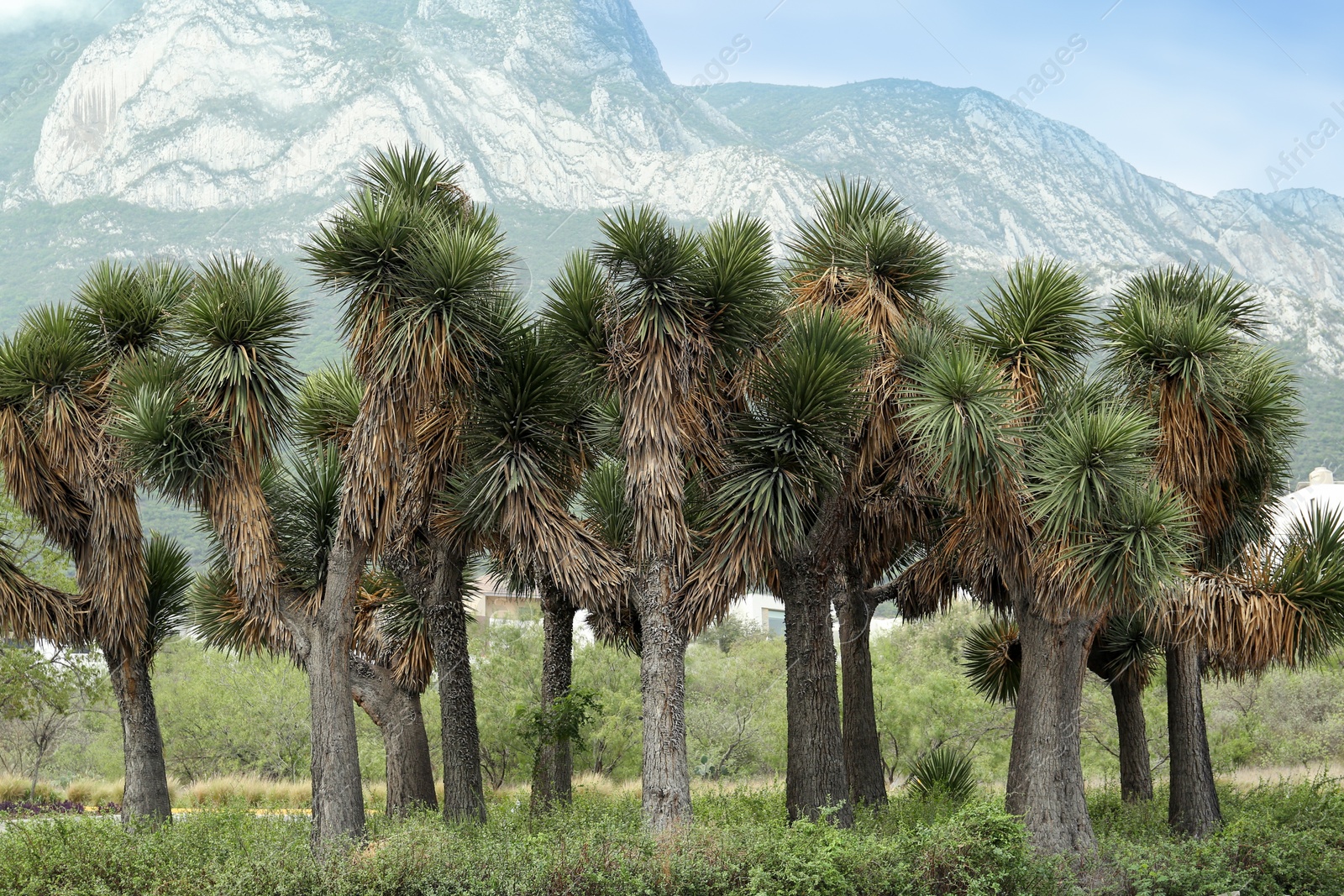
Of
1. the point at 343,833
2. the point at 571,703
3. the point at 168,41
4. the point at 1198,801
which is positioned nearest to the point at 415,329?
the point at 343,833

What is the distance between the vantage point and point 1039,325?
14.3 m

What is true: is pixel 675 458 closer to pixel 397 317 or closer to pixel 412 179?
pixel 397 317

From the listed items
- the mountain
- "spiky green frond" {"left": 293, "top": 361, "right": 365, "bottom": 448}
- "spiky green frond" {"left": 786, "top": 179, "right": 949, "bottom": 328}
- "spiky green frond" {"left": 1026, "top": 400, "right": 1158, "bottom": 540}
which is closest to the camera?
"spiky green frond" {"left": 1026, "top": 400, "right": 1158, "bottom": 540}

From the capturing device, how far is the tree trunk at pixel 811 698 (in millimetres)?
14156

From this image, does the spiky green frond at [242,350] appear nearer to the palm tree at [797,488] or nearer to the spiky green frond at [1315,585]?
the palm tree at [797,488]

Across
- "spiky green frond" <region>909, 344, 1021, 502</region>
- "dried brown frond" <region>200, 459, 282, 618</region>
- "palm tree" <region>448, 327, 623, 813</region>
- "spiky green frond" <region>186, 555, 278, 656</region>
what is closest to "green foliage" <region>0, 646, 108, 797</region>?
"spiky green frond" <region>186, 555, 278, 656</region>

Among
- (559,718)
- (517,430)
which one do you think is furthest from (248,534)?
(559,718)

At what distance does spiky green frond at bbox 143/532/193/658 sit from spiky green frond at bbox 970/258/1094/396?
12678mm

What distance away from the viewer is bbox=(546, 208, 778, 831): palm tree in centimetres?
1293

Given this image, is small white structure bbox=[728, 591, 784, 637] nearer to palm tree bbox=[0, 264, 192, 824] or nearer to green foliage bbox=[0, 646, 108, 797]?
green foliage bbox=[0, 646, 108, 797]

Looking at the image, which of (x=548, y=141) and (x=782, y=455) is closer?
(x=782, y=455)

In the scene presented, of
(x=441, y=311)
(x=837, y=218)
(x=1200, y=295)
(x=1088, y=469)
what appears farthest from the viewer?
(x=1200, y=295)

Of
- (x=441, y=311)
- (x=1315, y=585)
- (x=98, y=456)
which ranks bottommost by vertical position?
(x=1315, y=585)

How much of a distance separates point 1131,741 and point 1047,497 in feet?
26.2
